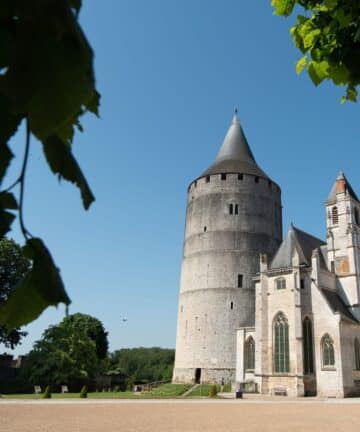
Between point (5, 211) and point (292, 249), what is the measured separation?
121 feet

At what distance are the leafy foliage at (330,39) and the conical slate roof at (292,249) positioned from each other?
105 feet

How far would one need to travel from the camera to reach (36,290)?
1.06 meters

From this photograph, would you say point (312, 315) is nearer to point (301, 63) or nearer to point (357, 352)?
point (357, 352)

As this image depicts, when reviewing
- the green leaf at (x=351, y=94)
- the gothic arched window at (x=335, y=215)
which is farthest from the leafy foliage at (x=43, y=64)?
the gothic arched window at (x=335, y=215)

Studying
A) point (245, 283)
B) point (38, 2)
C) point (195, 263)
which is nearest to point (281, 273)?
point (245, 283)

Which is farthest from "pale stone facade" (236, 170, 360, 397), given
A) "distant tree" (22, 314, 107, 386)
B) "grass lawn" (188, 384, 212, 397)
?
"distant tree" (22, 314, 107, 386)

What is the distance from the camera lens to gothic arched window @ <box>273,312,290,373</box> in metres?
32.9

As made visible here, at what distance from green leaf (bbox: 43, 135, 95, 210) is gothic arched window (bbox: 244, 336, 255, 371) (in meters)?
37.6

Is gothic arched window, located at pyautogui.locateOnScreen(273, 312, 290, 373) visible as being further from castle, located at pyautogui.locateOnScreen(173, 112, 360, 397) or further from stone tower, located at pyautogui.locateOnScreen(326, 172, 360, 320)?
stone tower, located at pyautogui.locateOnScreen(326, 172, 360, 320)

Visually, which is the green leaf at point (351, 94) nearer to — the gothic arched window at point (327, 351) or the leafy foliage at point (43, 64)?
the leafy foliage at point (43, 64)

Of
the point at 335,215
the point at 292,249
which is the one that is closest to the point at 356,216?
the point at 335,215

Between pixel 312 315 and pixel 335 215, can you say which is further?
pixel 335 215

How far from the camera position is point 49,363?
37594 millimetres

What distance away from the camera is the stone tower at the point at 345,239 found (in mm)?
35125
